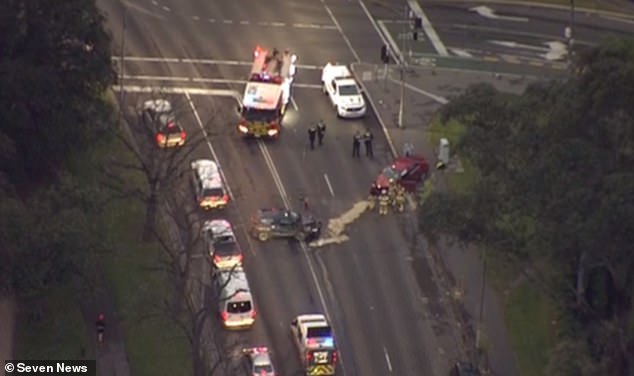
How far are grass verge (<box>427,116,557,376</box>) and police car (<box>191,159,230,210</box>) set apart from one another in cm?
1436

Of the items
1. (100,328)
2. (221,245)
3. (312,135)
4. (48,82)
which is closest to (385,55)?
(312,135)

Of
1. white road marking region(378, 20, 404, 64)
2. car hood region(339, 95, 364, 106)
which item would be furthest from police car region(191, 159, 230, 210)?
white road marking region(378, 20, 404, 64)

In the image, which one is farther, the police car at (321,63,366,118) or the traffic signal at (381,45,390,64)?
the traffic signal at (381,45,390,64)

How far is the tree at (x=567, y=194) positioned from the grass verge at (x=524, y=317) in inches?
100

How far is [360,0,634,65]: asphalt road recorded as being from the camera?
400 feet

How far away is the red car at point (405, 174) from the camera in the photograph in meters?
101

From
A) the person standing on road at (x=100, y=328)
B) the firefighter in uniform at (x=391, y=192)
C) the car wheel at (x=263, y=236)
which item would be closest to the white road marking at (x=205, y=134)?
the car wheel at (x=263, y=236)

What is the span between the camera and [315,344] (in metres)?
85.1

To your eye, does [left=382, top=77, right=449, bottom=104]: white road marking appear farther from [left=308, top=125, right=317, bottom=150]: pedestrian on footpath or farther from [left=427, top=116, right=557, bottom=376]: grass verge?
[left=427, top=116, right=557, bottom=376]: grass verge

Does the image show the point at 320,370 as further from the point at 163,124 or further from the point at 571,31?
the point at 571,31

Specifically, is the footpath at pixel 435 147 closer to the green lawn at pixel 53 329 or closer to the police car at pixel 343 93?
the police car at pixel 343 93

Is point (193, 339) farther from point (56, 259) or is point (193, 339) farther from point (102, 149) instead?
point (102, 149)

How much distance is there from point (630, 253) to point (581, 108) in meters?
6.49

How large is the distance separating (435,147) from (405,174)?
546cm
